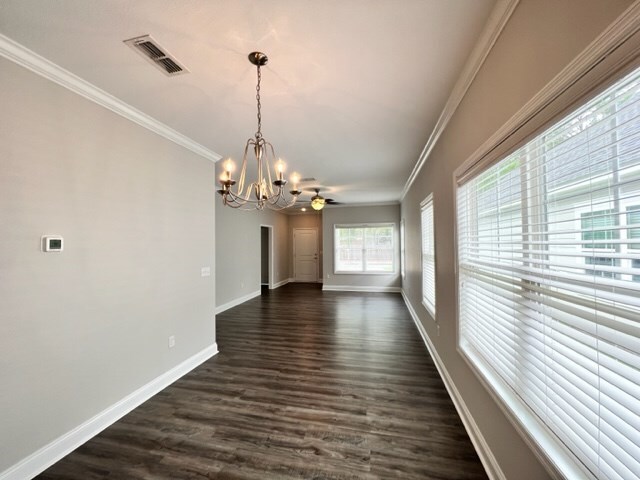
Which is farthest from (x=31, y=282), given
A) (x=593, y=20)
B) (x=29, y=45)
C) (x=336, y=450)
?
(x=593, y=20)

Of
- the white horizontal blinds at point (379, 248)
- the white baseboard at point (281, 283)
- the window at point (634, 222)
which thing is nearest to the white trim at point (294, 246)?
the white baseboard at point (281, 283)

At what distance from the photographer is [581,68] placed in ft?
2.81

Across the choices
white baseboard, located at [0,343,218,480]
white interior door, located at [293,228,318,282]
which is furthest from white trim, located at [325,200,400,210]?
white baseboard, located at [0,343,218,480]

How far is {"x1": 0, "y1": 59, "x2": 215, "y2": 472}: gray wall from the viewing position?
1.65 m

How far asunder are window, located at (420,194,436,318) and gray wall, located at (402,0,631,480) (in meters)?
0.77

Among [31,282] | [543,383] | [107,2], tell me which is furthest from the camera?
[31,282]

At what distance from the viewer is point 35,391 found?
68.5 inches

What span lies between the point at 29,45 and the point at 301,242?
845cm

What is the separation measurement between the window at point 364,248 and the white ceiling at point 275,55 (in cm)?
521

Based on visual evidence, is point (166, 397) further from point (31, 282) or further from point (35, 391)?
point (31, 282)

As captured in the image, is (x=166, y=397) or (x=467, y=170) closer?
(x=467, y=170)

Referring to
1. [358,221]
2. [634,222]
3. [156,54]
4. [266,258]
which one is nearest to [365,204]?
[358,221]

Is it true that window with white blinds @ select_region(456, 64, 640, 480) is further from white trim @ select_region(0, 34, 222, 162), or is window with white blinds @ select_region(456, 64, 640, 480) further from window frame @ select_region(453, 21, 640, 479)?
white trim @ select_region(0, 34, 222, 162)

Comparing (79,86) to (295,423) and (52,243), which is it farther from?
(295,423)
